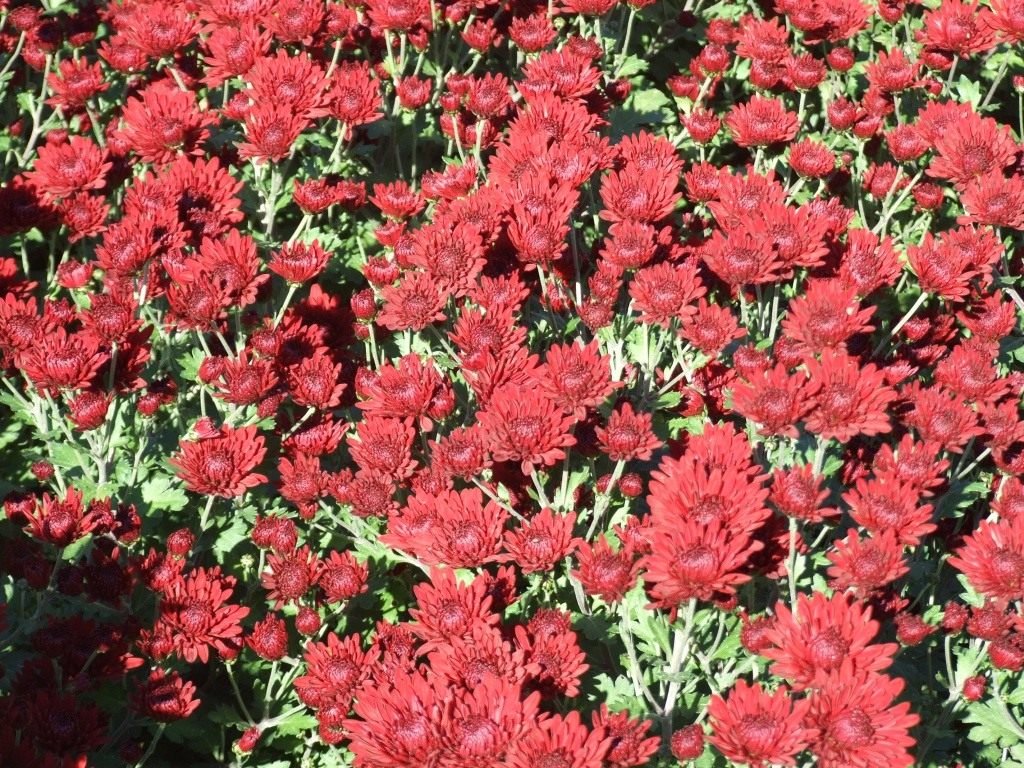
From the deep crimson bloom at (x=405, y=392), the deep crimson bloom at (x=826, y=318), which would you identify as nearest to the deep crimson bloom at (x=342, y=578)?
the deep crimson bloom at (x=405, y=392)

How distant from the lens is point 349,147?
216 inches

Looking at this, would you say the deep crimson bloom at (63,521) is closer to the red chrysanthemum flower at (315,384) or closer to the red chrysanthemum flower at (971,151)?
the red chrysanthemum flower at (315,384)

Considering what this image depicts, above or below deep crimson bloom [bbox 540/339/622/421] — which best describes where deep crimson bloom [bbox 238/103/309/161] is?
above

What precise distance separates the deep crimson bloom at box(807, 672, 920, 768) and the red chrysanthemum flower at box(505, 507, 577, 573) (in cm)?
87

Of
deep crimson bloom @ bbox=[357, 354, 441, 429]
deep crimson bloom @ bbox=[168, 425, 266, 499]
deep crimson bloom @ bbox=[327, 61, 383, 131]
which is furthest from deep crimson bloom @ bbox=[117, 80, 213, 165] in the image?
deep crimson bloom @ bbox=[357, 354, 441, 429]

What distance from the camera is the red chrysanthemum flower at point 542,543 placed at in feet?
11.2

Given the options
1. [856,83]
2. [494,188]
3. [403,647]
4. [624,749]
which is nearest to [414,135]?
[494,188]

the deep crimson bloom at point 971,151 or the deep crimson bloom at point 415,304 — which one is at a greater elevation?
the deep crimson bloom at point 971,151

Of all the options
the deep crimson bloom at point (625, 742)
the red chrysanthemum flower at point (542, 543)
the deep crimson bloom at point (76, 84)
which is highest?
the deep crimson bloom at point (76, 84)

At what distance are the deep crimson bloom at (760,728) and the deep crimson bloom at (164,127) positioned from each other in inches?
123

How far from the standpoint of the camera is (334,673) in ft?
11.3

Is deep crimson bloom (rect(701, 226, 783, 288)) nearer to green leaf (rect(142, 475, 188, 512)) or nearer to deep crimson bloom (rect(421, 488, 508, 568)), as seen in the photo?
deep crimson bloom (rect(421, 488, 508, 568))

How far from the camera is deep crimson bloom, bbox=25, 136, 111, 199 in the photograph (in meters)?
4.73

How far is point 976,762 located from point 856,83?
3.57m
